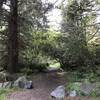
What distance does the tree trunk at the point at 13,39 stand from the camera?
1248cm

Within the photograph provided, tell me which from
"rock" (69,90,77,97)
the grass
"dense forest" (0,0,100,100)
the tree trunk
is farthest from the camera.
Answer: the tree trunk

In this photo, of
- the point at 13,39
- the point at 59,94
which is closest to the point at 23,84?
the point at 59,94

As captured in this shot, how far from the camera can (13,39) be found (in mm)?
12727

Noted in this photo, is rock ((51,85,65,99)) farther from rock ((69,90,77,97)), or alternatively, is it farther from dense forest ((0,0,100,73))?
dense forest ((0,0,100,73))

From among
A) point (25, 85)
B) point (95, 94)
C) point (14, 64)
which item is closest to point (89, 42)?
point (14, 64)

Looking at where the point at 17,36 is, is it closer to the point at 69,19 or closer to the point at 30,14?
the point at 30,14

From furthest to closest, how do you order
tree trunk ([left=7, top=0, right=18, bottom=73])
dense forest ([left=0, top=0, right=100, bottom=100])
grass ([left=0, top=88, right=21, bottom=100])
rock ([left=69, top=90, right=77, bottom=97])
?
1. tree trunk ([left=7, top=0, right=18, bottom=73])
2. dense forest ([left=0, top=0, right=100, bottom=100])
3. grass ([left=0, top=88, right=21, bottom=100])
4. rock ([left=69, top=90, right=77, bottom=97])

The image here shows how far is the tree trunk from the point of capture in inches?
492

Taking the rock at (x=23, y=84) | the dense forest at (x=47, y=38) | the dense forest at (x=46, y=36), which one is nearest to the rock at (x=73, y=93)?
the rock at (x=23, y=84)

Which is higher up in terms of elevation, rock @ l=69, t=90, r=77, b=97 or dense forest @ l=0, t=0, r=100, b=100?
dense forest @ l=0, t=0, r=100, b=100

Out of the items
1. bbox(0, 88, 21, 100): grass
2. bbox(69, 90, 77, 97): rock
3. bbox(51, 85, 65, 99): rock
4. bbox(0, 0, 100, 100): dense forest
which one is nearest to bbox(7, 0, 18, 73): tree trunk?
bbox(0, 0, 100, 100): dense forest

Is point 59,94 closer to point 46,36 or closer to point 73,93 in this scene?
point 73,93

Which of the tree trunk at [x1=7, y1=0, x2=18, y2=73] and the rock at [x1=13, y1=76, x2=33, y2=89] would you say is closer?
the rock at [x1=13, y1=76, x2=33, y2=89]

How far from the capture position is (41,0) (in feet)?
41.3
